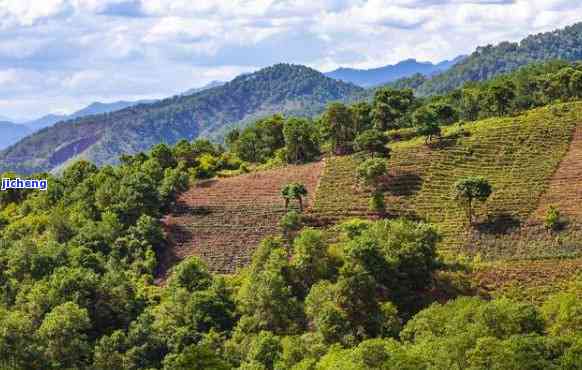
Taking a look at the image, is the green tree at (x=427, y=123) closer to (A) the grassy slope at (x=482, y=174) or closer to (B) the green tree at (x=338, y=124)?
(A) the grassy slope at (x=482, y=174)

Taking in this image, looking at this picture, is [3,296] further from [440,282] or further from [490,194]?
[490,194]

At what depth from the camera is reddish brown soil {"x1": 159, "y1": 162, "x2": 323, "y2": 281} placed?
78.6m

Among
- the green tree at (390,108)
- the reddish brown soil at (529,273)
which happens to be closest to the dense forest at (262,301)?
the reddish brown soil at (529,273)

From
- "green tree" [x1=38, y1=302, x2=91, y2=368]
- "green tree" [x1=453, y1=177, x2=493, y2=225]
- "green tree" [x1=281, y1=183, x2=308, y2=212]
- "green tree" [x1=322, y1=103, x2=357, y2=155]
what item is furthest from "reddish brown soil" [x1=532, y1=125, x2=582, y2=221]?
"green tree" [x1=38, y1=302, x2=91, y2=368]

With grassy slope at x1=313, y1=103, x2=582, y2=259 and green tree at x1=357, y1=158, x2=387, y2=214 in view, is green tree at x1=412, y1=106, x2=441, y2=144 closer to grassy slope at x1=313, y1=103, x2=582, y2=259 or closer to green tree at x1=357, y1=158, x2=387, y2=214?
grassy slope at x1=313, y1=103, x2=582, y2=259

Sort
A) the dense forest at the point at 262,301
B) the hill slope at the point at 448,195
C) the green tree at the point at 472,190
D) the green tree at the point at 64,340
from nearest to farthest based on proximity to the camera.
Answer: the dense forest at the point at 262,301 → the green tree at the point at 64,340 → the hill slope at the point at 448,195 → the green tree at the point at 472,190

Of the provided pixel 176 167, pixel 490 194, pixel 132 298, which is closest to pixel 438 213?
pixel 490 194

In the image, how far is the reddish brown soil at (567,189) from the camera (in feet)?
238

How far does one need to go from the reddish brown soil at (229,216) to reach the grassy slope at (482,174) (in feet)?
17.4

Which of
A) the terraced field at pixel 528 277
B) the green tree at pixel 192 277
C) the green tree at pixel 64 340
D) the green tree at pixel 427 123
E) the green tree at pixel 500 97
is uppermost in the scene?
the green tree at pixel 500 97

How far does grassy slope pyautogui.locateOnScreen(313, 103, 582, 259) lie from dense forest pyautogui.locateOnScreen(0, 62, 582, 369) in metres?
3.27

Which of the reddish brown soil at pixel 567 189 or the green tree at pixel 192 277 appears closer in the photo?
the green tree at pixel 192 277

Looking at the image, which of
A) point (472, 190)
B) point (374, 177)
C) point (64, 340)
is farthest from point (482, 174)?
point (64, 340)

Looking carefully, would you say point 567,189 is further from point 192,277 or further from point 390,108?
point 192,277
